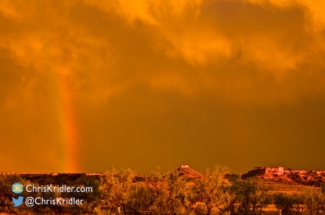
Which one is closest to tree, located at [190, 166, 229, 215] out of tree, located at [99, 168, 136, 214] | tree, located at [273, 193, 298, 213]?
tree, located at [99, 168, 136, 214]

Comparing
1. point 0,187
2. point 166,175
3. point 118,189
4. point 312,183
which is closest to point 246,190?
point 166,175

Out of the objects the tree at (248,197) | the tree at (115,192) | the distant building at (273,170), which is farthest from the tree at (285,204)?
the distant building at (273,170)

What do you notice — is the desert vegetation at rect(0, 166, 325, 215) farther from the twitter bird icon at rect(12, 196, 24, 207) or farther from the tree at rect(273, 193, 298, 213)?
the twitter bird icon at rect(12, 196, 24, 207)

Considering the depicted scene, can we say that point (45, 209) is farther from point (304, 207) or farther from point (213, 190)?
point (304, 207)

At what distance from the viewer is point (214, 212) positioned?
177 feet

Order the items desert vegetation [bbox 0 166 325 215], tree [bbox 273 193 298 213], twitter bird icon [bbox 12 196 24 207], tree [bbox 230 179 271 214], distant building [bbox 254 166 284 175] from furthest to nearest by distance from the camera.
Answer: distant building [bbox 254 166 284 175] < twitter bird icon [bbox 12 196 24 207] < tree [bbox 273 193 298 213] < tree [bbox 230 179 271 214] < desert vegetation [bbox 0 166 325 215]

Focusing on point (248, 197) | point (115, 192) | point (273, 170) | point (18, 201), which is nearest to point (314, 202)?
point (248, 197)

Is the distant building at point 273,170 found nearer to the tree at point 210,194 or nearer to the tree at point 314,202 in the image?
the tree at point 314,202

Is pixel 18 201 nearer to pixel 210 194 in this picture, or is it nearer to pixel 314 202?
pixel 210 194

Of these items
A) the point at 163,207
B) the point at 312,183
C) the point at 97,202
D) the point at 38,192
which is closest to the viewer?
the point at 163,207

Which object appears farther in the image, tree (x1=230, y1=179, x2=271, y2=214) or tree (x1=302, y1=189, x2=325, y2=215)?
tree (x1=302, y1=189, x2=325, y2=215)

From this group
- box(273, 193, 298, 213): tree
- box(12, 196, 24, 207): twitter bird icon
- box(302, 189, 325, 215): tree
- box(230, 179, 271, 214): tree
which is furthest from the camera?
box(12, 196, 24, 207): twitter bird icon

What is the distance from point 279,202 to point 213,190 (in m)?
12.6

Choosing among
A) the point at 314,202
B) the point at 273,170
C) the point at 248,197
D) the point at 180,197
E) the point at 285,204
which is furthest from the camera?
the point at 273,170
